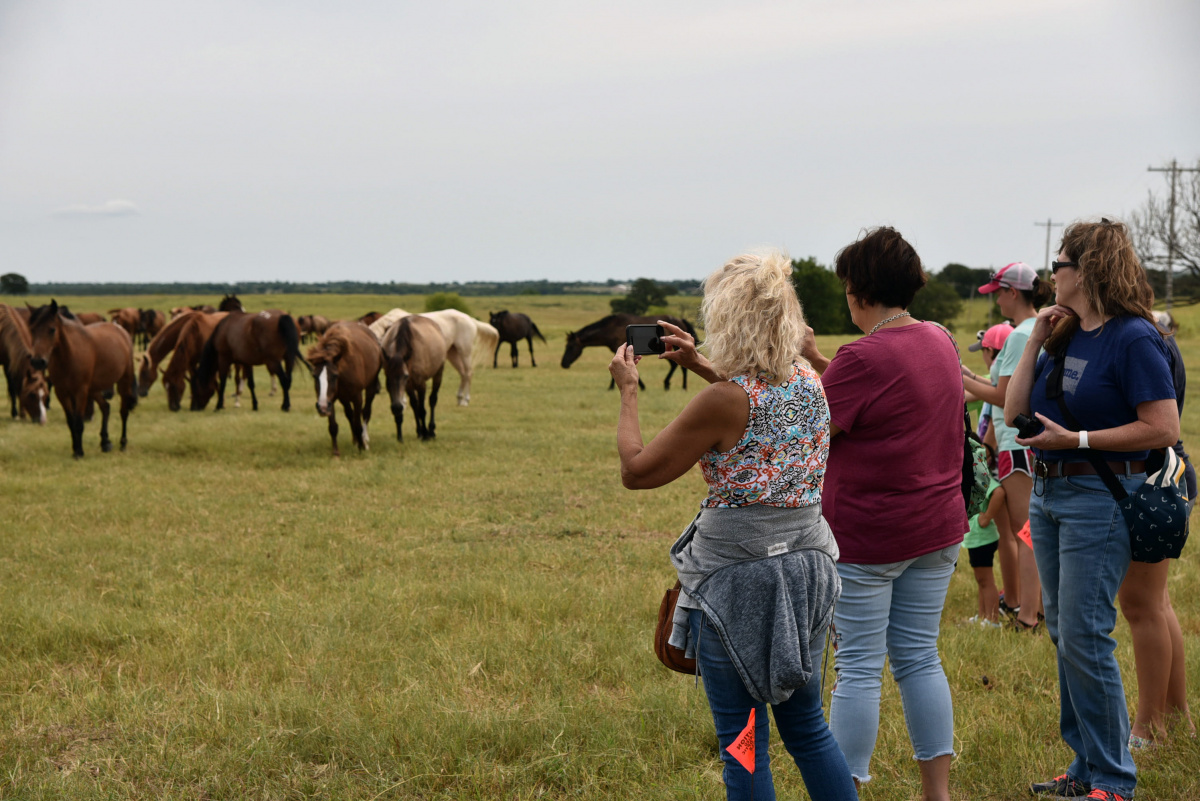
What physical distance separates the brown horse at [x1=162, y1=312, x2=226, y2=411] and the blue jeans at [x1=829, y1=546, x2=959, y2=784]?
1623 centimetres

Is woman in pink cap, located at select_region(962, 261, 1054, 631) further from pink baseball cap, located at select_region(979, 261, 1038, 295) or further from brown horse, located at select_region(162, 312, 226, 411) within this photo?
brown horse, located at select_region(162, 312, 226, 411)

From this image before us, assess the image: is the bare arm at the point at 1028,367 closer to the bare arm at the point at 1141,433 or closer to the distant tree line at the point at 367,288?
the bare arm at the point at 1141,433

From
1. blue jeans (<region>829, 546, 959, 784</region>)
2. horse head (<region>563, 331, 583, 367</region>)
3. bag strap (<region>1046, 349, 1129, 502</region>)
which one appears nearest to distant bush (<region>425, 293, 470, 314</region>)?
horse head (<region>563, 331, 583, 367</region>)

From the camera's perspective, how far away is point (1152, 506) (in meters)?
2.92

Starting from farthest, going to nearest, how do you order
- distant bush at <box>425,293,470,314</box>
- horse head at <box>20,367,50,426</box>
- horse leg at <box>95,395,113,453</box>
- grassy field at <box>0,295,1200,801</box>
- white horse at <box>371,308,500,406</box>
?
distant bush at <box>425,293,470,314</box>
white horse at <box>371,308,500,406</box>
horse head at <box>20,367,50,426</box>
horse leg at <box>95,395,113,453</box>
grassy field at <box>0,295,1200,801</box>

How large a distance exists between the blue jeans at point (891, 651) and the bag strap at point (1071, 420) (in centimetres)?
54

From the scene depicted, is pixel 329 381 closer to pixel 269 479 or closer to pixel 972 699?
pixel 269 479

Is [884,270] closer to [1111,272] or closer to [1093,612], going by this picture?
[1111,272]

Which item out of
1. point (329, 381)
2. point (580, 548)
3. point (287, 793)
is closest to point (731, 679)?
point (287, 793)

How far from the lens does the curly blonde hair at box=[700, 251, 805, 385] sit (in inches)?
91.4

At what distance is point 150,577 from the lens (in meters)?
5.97

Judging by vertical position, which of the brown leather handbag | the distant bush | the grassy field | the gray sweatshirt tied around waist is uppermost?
the distant bush

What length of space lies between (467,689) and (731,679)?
2.01 metres

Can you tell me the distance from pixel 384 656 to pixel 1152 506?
11.2ft
